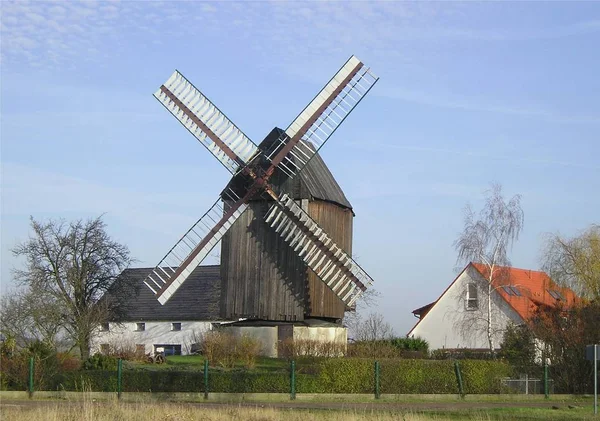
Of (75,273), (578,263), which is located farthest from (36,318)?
(578,263)

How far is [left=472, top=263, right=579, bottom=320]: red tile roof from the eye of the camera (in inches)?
1802

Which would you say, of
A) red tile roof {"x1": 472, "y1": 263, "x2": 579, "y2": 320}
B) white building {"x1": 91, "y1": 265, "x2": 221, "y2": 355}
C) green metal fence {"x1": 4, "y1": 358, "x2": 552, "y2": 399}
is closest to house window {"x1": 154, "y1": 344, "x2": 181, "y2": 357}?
white building {"x1": 91, "y1": 265, "x2": 221, "y2": 355}

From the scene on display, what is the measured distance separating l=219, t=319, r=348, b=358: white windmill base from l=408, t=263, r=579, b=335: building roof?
8825 millimetres

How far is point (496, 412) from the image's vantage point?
78.9 ft

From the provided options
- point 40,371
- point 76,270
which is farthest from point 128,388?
point 76,270

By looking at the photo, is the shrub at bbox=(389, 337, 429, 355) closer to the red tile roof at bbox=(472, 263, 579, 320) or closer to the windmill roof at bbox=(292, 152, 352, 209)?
the red tile roof at bbox=(472, 263, 579, 320)

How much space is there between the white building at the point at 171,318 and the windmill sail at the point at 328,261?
21.6 metres

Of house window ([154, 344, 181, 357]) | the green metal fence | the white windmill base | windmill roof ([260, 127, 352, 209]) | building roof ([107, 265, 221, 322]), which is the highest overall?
windmill roof ([260, 127, 352, 209])

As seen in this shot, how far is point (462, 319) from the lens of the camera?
172ft

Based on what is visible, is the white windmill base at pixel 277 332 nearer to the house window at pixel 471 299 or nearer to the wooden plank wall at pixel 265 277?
the wooden plank wall at pixel 265 277

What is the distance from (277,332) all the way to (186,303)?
23.8 meters

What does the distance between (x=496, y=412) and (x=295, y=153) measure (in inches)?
612

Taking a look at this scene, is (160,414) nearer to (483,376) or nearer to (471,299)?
(483,376)

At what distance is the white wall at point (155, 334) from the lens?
57.7m
